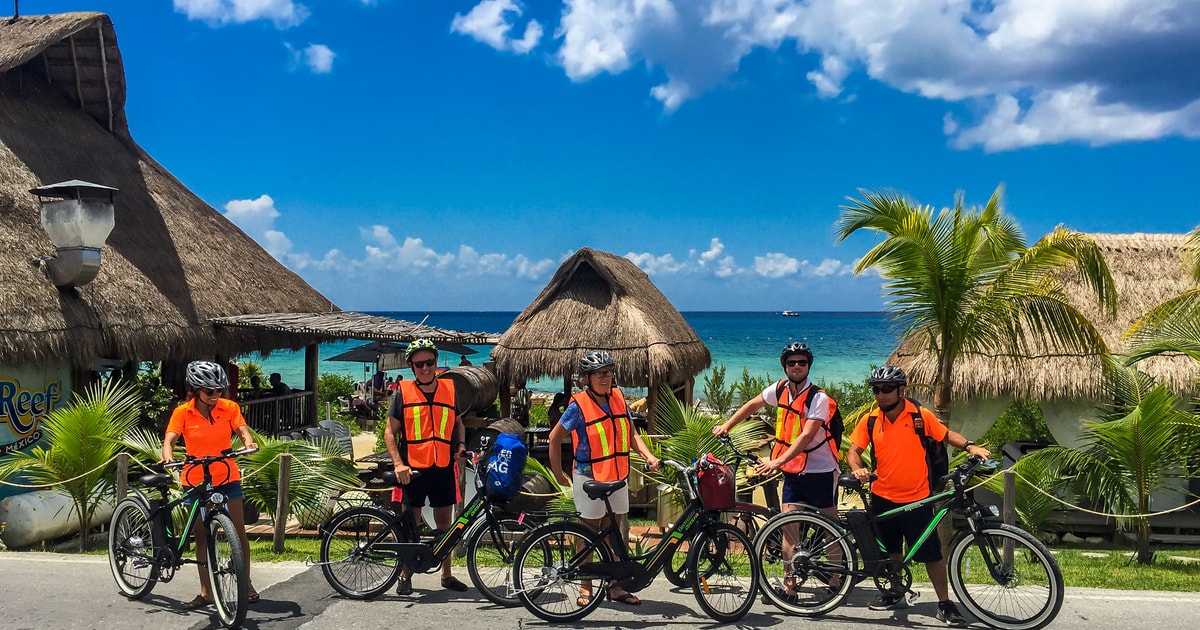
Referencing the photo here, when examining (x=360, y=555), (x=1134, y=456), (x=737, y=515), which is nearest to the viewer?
(x=360, y=555)

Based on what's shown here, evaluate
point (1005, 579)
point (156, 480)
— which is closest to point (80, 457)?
point (156, 480)

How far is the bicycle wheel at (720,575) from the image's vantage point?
5934 millimetres

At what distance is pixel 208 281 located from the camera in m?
14.4

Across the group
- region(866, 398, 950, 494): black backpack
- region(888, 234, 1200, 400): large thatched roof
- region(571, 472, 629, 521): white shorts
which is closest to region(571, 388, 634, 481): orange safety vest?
region(571, 472, 629, 521): white shorts

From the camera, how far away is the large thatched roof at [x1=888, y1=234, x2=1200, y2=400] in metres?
12.5

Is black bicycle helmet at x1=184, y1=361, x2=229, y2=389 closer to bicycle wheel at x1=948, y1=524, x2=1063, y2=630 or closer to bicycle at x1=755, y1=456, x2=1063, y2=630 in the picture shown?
bicycle at x1=755, y1=456, x2=1063, y2=630

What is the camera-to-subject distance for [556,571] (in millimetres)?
5945

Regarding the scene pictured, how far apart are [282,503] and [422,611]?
117 inches

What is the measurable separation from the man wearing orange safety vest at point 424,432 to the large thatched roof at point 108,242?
6.46 m

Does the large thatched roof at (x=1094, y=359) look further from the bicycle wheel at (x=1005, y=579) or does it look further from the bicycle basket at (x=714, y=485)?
the bicycle basket at (x=714, y=485)

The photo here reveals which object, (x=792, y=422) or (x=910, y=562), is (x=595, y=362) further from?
(x=910, y=562)

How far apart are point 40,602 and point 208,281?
8.56m

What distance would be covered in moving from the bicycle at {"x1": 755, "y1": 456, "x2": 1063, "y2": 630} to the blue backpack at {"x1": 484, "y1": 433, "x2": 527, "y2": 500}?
5.39ft

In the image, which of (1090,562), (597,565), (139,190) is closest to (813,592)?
(597,565)
